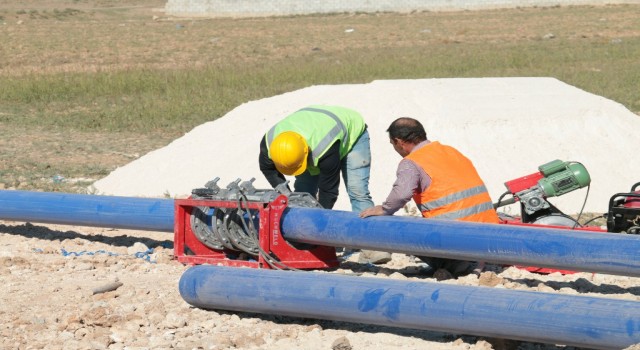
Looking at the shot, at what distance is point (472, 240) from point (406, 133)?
997mm

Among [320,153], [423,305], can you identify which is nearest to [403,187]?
[320,153]

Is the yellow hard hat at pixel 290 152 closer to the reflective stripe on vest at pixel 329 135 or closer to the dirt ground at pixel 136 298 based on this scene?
the reflective stripe on vest at pixel 329 135

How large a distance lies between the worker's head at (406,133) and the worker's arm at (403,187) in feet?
0.67

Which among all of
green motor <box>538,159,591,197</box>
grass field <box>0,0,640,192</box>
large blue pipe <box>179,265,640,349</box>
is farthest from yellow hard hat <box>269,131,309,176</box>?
grass field <box>0,0,640,192</box>

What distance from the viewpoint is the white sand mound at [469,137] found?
10320mm

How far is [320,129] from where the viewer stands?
7.43 m

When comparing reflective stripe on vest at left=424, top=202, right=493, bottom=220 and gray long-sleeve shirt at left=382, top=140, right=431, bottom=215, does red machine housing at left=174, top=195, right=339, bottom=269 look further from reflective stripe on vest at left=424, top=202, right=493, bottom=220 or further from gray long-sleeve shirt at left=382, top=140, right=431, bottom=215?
reflective stripe on vest at left=424, top=202, right=493, bottom=220

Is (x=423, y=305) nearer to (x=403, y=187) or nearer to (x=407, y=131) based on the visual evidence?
(x=403, y=187)

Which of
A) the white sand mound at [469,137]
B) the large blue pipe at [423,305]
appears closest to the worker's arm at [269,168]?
the large blue pipe at [423,305]

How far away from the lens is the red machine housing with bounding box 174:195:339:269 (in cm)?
699

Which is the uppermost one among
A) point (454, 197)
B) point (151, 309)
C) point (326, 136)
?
point (326, 136)

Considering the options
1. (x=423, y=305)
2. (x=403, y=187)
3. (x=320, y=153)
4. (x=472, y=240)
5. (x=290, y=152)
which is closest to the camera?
(x=423, y=305)

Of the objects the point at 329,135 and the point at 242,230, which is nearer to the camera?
the point at 242,230

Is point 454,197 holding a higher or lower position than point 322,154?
lower
